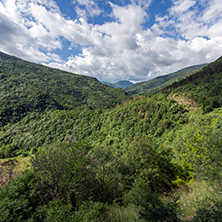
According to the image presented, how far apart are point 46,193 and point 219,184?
1293 cm

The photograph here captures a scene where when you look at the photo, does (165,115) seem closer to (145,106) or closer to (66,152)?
(145,106)

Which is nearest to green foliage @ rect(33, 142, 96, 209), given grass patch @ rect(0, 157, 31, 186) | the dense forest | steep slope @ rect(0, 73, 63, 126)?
the dense forest

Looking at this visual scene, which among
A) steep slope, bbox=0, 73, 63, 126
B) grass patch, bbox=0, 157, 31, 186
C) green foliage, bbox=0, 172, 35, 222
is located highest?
steep slope, bbox=0, 73, 63, 126

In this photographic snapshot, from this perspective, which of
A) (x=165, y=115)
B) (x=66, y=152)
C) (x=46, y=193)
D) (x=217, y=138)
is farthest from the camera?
(x=165, y=115)

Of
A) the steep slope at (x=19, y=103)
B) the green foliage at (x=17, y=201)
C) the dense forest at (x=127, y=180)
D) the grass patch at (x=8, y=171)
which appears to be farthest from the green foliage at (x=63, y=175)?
the steep slope at (x=19, y=103)

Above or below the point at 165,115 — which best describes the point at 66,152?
below

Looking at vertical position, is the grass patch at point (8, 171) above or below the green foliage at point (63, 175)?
below

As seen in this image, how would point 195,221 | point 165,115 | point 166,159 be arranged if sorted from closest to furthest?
point 195,221, point 166,159, point 165,115

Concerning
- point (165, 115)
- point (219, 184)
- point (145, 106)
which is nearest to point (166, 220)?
point (219, 184)

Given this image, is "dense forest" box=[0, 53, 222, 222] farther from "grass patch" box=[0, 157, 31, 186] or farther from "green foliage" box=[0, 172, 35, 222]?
"grass patch" box=[0, 157, 31, 186]

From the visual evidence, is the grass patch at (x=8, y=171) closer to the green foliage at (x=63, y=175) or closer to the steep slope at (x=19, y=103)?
the green foliage at (x=63, y=175)

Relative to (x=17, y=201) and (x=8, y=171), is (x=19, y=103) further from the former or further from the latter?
(x=17, y=201)

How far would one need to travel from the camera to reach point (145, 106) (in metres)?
52.4

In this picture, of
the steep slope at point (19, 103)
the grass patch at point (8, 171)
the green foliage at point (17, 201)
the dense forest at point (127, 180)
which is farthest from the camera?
the steep slope at point (19, 103)
